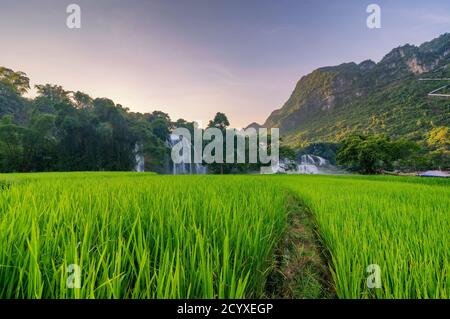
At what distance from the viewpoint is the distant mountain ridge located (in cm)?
4609

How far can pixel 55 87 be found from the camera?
41.0 meters

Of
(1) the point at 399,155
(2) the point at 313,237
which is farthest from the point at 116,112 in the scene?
(1) the point at 399,155

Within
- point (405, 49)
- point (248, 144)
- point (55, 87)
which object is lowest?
point (248, 144)

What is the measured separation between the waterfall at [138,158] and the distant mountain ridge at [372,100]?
71.0 ft

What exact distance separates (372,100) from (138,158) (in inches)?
2240

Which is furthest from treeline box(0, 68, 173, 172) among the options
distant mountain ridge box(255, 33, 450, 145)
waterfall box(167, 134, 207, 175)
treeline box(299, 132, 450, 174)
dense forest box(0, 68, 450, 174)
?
treeline box(299, 132, 450, 174)

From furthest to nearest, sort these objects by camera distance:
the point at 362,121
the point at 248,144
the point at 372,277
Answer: the point at 362,121 → the point at 248,144 → the point at 372,277

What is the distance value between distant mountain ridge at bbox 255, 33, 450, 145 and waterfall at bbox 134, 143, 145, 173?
2164 centimetres

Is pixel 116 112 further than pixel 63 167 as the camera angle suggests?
Yes

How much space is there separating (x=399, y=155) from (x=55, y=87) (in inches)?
2105

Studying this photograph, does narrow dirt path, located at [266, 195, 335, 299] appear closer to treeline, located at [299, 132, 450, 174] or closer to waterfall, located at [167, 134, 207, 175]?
treeline, located at [299, 132, 450, 174]

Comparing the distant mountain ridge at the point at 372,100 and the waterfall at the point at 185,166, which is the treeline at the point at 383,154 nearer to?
the distant mountain ridge at the point at 372,100

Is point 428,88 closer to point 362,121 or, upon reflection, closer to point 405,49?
point 362,121

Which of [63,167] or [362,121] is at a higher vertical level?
[362,121]
